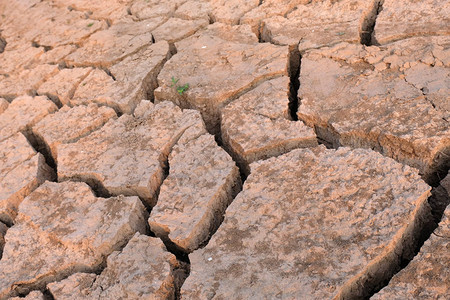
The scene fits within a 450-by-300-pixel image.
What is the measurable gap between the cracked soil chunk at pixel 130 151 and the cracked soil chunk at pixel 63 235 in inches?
3.6

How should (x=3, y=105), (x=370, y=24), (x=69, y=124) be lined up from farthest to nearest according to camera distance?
(x=3, y=105) < (x=370, y=24) < (x=69, y=124)

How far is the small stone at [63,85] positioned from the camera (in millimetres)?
2864

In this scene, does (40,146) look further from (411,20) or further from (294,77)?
(411,20)

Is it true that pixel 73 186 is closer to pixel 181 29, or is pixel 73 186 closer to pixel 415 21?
→ pixel 181 29

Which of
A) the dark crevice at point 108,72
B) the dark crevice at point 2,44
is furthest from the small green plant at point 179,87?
the dark crevice at point 2,44

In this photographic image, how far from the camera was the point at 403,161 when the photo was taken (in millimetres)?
1813

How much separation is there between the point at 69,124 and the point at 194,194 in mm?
1156

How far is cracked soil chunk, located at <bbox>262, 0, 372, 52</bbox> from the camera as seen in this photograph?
2635 millimetres

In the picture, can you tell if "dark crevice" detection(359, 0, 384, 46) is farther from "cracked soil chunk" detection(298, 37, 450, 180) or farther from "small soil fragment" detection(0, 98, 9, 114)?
"small soil fragment" detection(0, 98, 9, 114)

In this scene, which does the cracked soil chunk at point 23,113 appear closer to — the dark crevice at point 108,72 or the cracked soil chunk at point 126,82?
the cracked soil chunk at point 126,82

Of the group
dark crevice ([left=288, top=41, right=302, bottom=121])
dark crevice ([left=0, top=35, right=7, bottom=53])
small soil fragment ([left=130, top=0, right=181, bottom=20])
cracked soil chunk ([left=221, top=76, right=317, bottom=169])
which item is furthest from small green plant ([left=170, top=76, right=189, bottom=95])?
dark crevice ([left=0, top=35, right=7, bottom=53])

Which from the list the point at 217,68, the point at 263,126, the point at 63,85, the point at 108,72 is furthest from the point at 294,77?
the point at 63,85

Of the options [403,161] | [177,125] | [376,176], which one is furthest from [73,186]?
[403,161]

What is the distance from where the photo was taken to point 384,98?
2051mm
